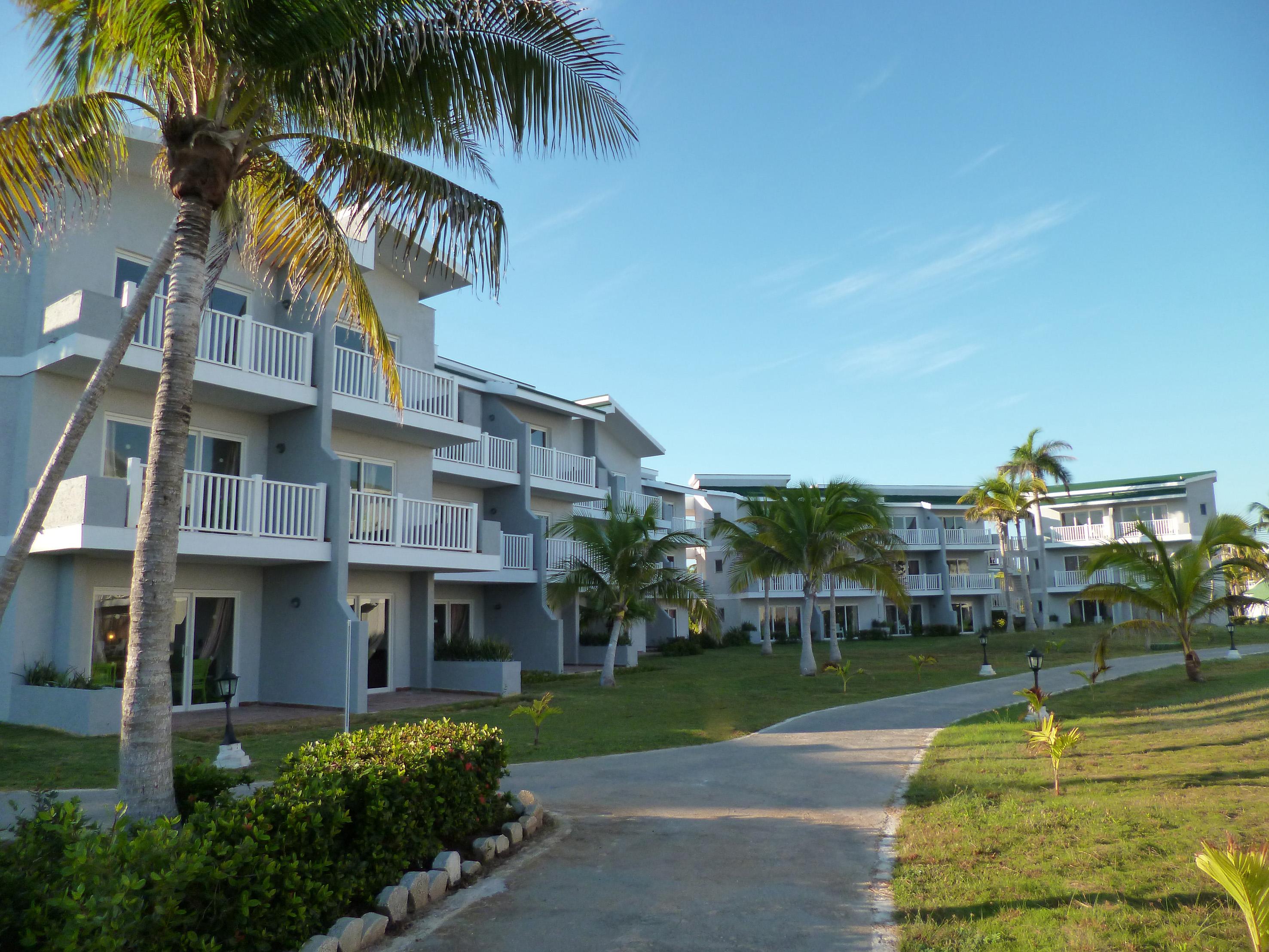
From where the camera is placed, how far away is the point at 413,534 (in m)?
18.6

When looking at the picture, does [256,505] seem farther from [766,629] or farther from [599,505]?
[766,629]

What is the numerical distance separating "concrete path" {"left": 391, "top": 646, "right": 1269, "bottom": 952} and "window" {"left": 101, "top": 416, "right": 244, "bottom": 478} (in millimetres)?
9359

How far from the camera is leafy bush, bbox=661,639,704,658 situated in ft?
119

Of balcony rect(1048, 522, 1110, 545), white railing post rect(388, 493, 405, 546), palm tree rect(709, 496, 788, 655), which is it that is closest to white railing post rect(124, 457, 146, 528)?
white railing post rect(388, 493, 405, 546)

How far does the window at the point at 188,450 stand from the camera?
15070 mm

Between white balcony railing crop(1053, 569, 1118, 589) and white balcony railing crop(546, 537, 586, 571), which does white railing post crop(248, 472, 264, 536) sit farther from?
white balcony railing crop(1053, 569, 1118, 589)

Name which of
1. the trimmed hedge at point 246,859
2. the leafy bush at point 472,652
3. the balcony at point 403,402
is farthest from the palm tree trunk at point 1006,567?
the trimmed hedge at point 246,859

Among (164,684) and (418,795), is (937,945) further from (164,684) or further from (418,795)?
(164,684)

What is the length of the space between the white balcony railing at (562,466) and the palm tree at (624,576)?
3.37m

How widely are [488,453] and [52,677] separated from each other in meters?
12.4

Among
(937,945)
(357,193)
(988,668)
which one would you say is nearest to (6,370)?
(357,193)

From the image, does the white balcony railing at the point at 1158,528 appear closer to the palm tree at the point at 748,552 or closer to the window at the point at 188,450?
the palm tree at the point at 748,552

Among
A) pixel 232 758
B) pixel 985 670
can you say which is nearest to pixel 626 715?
pixel 232 758

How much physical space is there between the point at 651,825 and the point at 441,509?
1273cm
